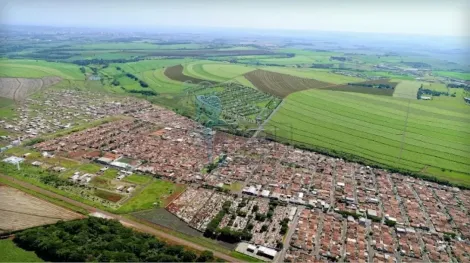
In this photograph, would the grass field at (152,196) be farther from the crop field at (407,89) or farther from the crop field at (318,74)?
the crop field at (318,74)

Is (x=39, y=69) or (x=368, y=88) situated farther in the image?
(x=39, y=69)

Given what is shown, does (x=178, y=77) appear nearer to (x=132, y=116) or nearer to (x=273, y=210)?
(x=132, y=116)

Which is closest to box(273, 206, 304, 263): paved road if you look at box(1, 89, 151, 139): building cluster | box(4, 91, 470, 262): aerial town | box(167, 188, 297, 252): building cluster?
box(4, 91, 470, 262): aerial town

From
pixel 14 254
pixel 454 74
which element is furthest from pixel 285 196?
pixel 454 74

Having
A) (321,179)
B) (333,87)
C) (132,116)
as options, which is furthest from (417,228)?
(333,87)

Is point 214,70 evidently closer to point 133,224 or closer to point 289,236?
point 133,224

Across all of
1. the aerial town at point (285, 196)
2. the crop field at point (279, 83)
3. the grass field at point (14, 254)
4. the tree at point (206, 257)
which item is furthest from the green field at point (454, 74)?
the grass field at point (14, 254)
